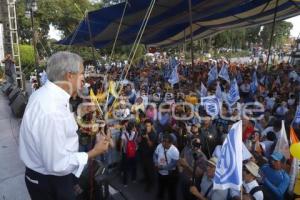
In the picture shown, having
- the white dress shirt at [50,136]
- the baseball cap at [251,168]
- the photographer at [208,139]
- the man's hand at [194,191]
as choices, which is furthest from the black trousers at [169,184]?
the white dress shirt at [50,136]

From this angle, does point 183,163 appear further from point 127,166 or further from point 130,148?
point 127,166

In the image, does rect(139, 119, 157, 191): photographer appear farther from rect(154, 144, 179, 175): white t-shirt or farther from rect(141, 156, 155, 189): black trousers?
rect(154, 144, 179, 175): white t-shirt

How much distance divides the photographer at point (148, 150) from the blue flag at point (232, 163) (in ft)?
10.1

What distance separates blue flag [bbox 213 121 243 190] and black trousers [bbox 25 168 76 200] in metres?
1.76

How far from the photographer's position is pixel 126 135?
6668mm

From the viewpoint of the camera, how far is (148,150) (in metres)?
6.59

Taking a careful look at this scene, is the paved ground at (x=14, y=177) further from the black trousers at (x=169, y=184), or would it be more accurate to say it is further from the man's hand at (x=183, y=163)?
the man's hand at (x=183, y=163)

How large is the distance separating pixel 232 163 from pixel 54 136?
206cm

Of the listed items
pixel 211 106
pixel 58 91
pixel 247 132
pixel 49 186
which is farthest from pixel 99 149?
pixel 211 106

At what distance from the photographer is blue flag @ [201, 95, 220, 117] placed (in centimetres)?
730

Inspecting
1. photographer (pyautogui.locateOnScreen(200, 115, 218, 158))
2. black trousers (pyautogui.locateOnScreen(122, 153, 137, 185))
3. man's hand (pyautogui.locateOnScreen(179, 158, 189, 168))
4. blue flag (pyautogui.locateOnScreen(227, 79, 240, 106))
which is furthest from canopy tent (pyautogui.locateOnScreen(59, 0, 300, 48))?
man's hand (pyautogui.locateOnScreen(179, 158, 189, 168))

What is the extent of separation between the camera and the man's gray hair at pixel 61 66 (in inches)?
84.4

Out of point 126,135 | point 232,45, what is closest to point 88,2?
point 232,45

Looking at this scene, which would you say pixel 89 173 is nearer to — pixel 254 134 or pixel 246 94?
pixel 254 134
